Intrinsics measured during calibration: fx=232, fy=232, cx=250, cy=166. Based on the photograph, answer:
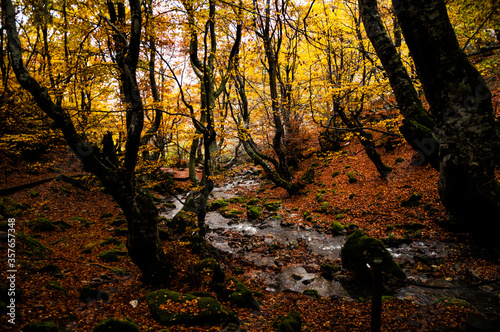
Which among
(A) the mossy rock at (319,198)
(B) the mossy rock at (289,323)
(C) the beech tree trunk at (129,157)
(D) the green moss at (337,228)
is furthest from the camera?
(A) the mossy rock at (319,198)

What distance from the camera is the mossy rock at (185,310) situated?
13.9 ft

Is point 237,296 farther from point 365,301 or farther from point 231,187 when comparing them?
point 231,187

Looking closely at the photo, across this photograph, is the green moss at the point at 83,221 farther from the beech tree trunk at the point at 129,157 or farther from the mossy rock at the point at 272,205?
the mossy rock at the point at 272,205

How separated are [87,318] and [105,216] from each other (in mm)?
8055

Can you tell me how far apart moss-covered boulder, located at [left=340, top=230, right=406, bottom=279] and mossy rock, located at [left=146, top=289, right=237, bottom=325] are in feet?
11.9

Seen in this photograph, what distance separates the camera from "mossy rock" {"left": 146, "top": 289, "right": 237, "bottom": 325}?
4.23 m

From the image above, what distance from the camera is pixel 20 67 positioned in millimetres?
4453

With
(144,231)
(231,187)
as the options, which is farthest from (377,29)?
(231,187)

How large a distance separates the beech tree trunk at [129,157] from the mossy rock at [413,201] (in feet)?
29.1

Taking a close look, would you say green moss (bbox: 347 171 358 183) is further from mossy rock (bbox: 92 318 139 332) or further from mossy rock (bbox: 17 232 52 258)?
mossy rock (bbox: 17 232 52 258)

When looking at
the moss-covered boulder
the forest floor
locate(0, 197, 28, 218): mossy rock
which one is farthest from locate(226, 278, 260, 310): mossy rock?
locate(0, 197, 28, 218): mossy rock

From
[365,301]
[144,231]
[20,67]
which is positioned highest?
[20,67]

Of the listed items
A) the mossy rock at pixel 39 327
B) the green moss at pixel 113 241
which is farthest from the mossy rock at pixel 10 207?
the mossy rock at pixel 39 327

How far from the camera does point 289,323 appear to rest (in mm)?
4211
